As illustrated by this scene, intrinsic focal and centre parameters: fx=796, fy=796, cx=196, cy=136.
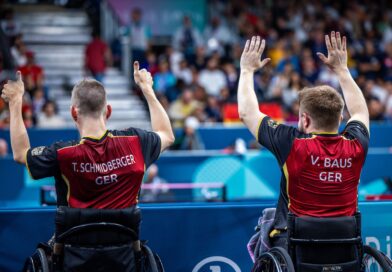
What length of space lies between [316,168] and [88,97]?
5.01 ft

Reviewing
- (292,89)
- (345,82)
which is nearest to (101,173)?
(345,82)

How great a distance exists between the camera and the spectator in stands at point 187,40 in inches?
829

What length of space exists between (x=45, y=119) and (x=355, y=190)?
39.3ft

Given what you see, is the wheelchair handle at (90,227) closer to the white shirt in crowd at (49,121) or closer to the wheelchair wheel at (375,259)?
the wheelchair wheel at (375,259)

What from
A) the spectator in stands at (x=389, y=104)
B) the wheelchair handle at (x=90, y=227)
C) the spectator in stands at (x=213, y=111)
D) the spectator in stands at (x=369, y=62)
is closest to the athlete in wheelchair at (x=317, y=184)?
the wheelchair handle at (x=90, y=227)

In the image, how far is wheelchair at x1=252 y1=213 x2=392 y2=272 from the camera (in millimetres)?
5082

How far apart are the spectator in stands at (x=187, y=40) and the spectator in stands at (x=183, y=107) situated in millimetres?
2823

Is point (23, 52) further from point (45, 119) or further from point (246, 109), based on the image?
point (246, 109)

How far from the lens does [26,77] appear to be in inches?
696

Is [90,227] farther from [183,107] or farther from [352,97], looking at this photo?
[183,107]

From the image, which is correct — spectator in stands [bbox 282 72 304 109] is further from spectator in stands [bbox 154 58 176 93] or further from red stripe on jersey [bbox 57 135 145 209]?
red stripe on jersey [bbox 57 135 145 209]

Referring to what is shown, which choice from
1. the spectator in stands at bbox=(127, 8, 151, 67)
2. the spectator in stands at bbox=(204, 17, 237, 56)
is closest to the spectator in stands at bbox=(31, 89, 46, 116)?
the spectator in stands at bbox=(127, 8, 151, 67)

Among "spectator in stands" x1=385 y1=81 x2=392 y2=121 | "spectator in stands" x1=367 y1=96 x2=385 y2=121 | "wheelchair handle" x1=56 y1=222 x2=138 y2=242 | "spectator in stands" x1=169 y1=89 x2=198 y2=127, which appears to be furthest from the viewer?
"spectator in stands" x1=385 y1=81 x2=392 y2=121

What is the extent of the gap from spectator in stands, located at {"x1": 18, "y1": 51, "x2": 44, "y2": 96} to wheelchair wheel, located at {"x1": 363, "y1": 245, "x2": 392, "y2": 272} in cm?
1233
